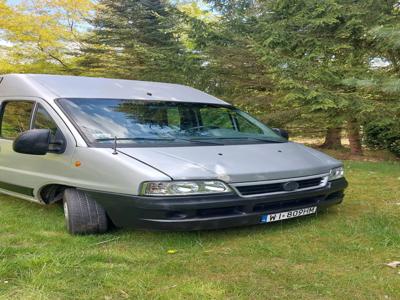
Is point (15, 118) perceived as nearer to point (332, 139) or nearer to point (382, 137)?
point (382, 137)

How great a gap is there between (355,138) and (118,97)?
27.3 ft

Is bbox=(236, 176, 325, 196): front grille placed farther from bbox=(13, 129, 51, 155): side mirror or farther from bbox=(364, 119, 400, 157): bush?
bbox=(364, 119, 400, 157): bush

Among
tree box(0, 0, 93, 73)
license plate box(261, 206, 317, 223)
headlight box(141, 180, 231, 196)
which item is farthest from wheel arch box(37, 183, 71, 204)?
tree box(0, 0, 93, 73)

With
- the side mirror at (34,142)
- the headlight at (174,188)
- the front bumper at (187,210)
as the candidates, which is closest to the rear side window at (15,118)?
the side mirror at (34,142)

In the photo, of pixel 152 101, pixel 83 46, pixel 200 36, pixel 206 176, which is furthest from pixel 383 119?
pixel 83 46

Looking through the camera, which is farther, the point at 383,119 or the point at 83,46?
the point at 83,46

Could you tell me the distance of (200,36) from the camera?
12.3 meters

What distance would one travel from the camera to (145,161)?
3803mm

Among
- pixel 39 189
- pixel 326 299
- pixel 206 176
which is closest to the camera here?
pixel 326 299

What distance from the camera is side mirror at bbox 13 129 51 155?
166 inches

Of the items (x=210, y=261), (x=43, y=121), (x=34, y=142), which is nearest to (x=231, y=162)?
(x=210, y=261)

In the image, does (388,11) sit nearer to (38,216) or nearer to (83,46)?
(38,216)

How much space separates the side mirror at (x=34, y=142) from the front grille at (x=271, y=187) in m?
1.97

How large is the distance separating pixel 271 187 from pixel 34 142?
2354mm
